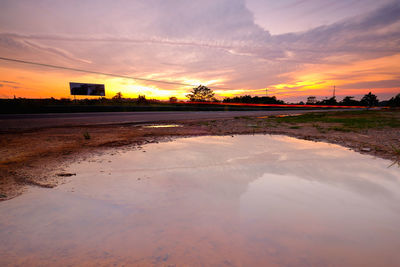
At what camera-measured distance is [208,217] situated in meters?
1.53

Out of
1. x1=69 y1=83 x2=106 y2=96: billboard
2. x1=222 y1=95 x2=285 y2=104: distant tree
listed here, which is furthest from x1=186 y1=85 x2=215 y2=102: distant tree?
x1=69 y1=83 x2=106 y2=96: billboard

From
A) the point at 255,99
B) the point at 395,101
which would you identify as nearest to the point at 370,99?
the point at 395,101

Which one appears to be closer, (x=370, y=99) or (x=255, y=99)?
(x=255, y=99)

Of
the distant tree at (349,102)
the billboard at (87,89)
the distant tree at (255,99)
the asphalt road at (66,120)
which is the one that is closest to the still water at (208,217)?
the asphalt road at (66,120)

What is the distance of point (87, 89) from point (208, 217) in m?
33.8

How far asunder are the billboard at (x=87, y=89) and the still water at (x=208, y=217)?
102 feet

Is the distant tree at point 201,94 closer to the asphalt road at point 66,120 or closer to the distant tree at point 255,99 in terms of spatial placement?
the distant tree at point 255,99

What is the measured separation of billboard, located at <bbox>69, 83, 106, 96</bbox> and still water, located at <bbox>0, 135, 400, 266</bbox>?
31034 mm

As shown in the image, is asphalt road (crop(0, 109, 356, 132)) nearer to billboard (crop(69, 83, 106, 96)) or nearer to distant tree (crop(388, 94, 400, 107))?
billboard (crop(69, 83, 106, 96))

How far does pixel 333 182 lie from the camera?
2234 millimetres

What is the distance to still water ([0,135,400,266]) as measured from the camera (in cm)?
114

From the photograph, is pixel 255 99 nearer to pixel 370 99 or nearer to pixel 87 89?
pixel 87 89

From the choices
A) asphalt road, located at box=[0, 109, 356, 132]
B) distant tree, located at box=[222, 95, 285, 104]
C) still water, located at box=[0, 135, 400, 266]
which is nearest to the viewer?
still water, located at box=[0, 135, 400, 266]

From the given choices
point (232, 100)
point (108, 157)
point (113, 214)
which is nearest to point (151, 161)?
point (108, 157)
